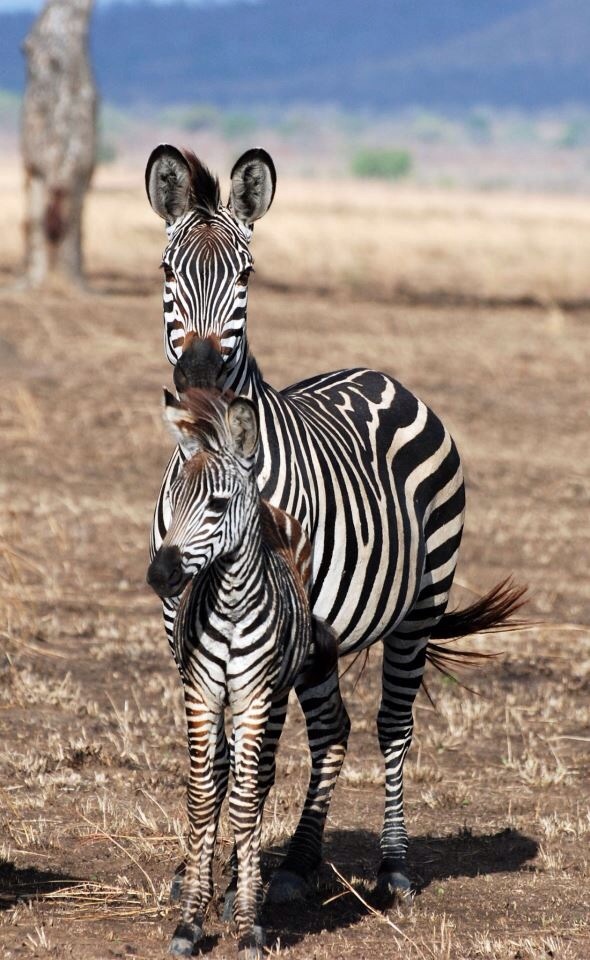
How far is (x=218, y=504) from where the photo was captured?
4016 mm

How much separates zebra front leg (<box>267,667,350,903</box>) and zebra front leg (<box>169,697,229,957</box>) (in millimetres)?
790

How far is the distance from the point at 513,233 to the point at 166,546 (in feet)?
121

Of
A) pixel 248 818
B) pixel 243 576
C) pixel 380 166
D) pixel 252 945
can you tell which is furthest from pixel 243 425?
pixel 380 166

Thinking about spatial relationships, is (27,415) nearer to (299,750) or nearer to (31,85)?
(299,750)

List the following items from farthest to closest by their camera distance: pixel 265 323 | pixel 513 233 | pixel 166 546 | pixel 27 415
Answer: pixel 513 233 → pixel 265 323 → pixel 27 415 → pixel 166 546

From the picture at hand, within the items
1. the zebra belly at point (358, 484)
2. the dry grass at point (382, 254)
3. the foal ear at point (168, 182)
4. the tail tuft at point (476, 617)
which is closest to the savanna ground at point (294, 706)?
the tail tuft at point (476, 617)

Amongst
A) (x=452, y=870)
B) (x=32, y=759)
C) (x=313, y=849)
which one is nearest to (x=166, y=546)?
(x=313, y=849)

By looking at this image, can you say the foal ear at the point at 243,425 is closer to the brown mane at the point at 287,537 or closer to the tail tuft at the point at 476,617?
the brown mane at the point at 287,537

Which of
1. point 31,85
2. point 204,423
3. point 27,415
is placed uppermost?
point 31,85

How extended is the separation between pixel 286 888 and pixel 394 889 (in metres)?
0.42

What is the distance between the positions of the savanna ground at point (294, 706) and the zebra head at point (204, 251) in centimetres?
185

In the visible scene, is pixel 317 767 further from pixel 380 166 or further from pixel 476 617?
pixel 380 166

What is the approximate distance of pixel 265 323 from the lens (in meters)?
21.1

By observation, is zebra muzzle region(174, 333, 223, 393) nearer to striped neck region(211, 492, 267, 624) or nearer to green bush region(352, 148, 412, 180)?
striped neck region(211, 492, 267, 624)
